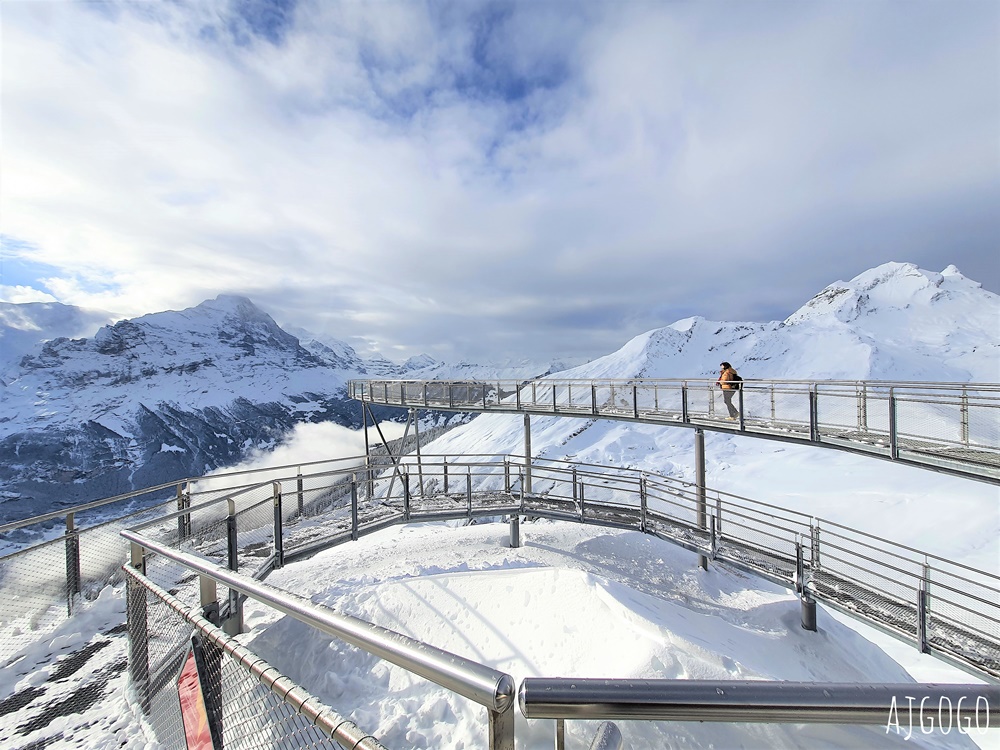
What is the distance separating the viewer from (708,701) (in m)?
1.17

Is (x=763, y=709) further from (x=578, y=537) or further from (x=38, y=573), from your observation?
(x=578, y=537)

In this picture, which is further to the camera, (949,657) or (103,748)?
(949,657)

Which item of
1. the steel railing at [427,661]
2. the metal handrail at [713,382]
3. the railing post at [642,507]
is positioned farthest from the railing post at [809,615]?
the steel railing at [427,661]

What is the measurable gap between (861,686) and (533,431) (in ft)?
130

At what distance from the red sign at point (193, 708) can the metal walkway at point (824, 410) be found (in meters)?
8.67

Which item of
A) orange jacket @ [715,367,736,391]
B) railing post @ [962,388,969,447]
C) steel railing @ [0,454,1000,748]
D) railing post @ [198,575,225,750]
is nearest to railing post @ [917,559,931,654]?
steel railing @ [0,454,1000,748]

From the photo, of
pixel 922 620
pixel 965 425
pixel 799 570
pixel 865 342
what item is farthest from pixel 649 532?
pixel 865 342

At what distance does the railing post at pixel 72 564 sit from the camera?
204 inches

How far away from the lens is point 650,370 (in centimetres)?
6025

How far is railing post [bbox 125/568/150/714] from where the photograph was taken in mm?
3318

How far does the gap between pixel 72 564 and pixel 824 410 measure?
12.0m

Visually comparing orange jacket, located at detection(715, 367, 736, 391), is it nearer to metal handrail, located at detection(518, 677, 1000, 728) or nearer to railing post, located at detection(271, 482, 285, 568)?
railing post, located at detection(271, 482, 285, 568)

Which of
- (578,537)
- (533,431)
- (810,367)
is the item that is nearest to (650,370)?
(810,367)

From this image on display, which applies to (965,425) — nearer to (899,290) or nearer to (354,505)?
(354,505)
